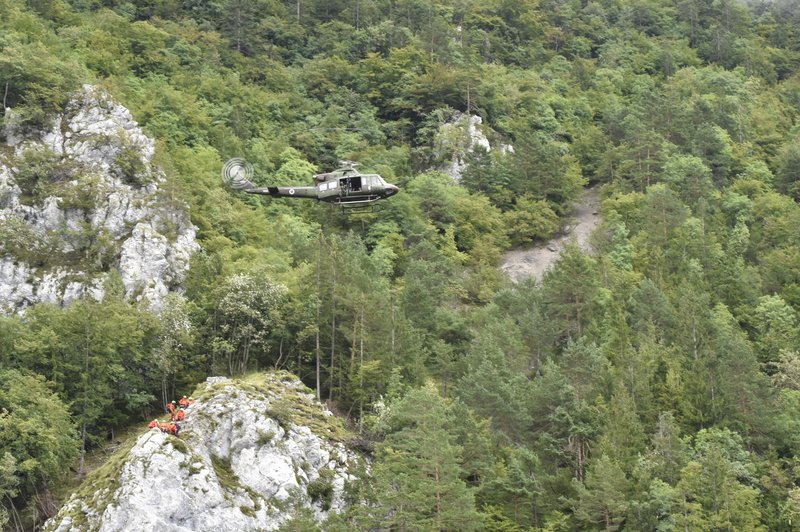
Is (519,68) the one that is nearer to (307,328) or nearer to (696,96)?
(696,96)

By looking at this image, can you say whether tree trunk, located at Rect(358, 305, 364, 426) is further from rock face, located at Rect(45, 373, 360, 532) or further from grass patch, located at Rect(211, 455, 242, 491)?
grass patch, located at Rect(211, 455, 242, 491)

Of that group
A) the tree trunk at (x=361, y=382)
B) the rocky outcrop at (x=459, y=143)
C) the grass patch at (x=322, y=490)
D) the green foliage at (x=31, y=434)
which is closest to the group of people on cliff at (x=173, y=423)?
the green foliage at (x=31, y=434)

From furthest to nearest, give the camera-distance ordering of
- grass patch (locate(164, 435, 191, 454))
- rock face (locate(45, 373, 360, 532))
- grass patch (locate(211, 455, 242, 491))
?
grass patch (locate(211, 455, 242, 491)), grass patch (locate(164, 435, 191, 454)), rock face (locate(45, 373, 360, 532))

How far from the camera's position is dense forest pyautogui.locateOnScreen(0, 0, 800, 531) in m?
39.1

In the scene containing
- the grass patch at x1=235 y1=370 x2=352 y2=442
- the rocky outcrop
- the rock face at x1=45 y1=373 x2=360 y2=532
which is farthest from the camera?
the rocky outcrop

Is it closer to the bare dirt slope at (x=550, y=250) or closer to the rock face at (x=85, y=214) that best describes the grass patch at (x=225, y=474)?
the rock face at (x=85, y=214)

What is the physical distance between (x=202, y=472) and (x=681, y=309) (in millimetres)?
28779

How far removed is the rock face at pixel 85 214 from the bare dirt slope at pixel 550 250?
26256mm

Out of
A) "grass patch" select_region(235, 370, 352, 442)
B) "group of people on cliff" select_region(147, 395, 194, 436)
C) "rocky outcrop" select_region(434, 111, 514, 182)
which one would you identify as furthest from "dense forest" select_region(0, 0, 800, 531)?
"group of people on cliff" select_region(147, 395, 194, 436)

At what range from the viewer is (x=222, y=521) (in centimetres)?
3706

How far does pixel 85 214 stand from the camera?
52.5m

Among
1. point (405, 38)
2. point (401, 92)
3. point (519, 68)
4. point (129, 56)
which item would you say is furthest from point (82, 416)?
point (519, 68)

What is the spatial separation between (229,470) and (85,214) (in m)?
21.2

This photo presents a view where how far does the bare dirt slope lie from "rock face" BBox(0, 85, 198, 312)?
26256 mm
